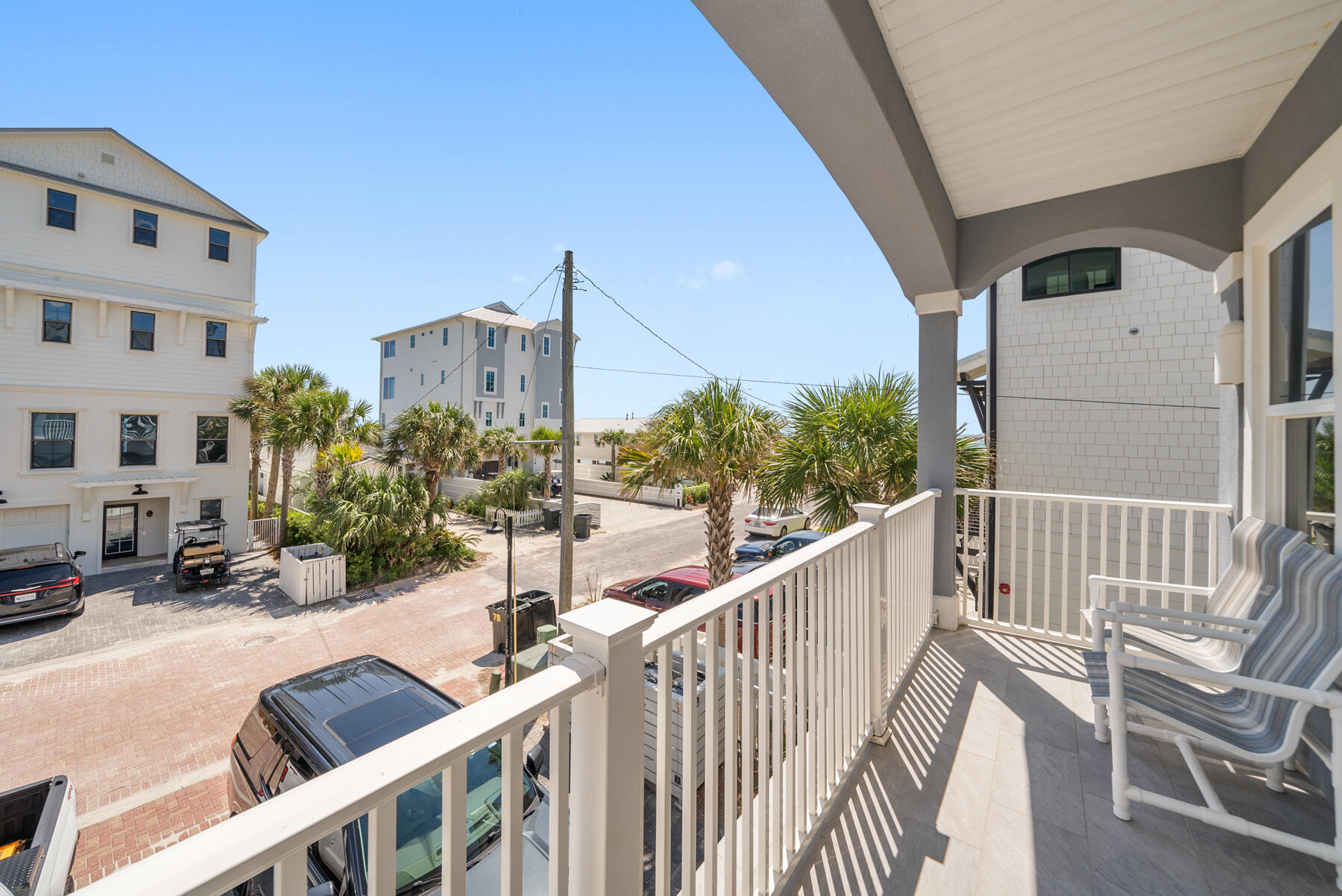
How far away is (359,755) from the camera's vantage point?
2.80 meters

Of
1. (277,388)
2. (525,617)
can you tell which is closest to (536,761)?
(525,617)

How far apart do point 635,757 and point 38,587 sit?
11852 millimetres

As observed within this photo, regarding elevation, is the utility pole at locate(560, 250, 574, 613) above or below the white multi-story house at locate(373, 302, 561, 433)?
below

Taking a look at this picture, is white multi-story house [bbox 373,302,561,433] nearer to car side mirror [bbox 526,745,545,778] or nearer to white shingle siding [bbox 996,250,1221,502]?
white shingle siding [bbox 996,250,1221,502]

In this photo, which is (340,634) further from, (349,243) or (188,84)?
(349,243)

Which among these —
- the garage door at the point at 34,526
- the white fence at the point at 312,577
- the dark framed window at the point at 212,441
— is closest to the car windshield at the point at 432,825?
the white fence at the point at 312,577

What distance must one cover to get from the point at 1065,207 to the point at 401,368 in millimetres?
26309

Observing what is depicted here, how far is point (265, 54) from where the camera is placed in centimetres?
661

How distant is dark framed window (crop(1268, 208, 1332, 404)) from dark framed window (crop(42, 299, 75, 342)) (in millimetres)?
16885

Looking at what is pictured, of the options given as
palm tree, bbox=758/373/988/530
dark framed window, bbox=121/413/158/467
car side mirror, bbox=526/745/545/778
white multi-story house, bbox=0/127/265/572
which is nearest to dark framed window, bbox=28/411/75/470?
white multi-story house, bbox=0/127/265/572

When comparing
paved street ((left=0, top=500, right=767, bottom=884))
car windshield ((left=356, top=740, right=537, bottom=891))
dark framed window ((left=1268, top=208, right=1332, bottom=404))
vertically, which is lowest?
paved street ((left=0, top=500, right=767, bottom=884))

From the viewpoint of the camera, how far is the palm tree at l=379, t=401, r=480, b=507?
43.8ft

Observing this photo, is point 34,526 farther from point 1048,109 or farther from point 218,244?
point 1048,109

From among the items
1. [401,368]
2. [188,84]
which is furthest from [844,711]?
[401,368]
